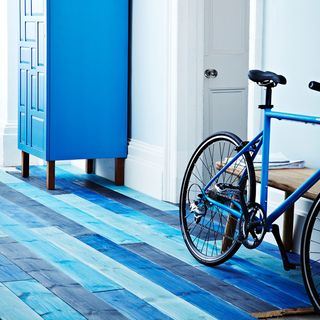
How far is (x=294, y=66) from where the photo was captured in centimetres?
429

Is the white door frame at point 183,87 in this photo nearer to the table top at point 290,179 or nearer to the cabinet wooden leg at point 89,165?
the cabinet wooden leg at point 89,165

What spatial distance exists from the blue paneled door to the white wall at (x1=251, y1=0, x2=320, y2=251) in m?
1.88

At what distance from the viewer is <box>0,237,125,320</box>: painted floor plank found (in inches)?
Result: 129

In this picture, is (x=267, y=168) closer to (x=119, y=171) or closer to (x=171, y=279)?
(x=171, y=279)

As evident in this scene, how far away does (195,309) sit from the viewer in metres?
3.34

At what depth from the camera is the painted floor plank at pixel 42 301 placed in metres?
3.23

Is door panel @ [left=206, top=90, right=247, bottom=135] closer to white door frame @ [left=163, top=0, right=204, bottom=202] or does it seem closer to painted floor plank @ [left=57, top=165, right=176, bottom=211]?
white door frame @ [left=163, top=0, right=204, bottom=202]

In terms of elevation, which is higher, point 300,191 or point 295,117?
point 295,117

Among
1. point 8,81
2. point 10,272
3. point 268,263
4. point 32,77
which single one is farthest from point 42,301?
point 8,81

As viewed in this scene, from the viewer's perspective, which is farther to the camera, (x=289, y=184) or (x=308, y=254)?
(x=289, y=184)

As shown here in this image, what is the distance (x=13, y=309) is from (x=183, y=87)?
8.10 feet

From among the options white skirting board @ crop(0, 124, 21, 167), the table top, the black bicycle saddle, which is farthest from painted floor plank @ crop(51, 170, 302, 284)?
white skirting board @ crop(0, 124, 21, 167)

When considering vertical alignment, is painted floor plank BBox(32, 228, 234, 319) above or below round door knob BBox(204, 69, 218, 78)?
below

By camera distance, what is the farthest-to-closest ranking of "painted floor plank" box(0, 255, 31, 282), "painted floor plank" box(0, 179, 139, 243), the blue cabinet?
the blue cabinet, "painted floor plank" box(0, 179, 139, 243), "painted floor plank" box(0, 255, 31, 282)
